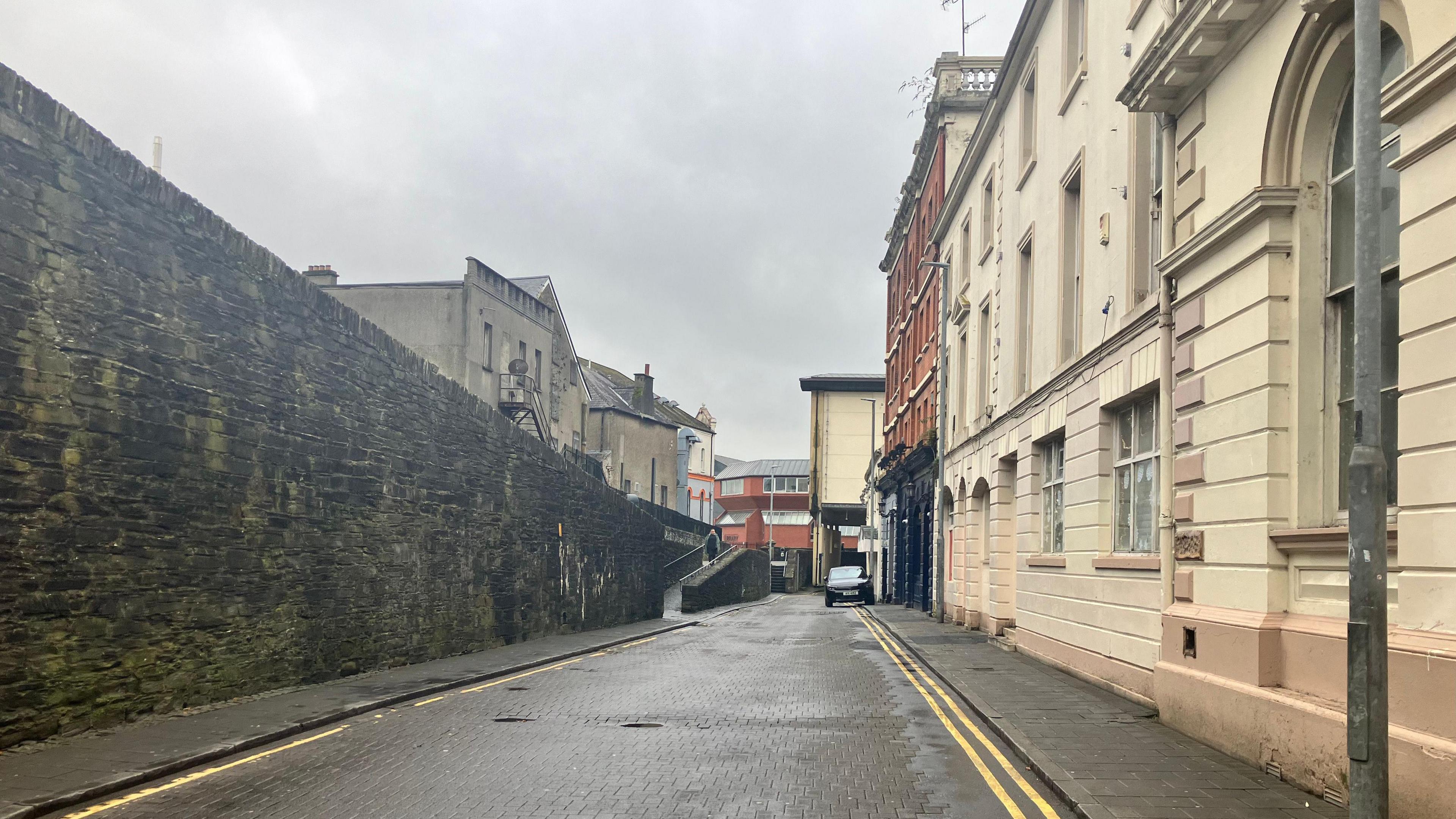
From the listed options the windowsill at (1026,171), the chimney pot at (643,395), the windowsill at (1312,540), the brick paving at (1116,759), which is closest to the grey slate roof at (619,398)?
the chimney pot at (643,395)

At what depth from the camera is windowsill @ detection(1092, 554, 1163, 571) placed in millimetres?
12461

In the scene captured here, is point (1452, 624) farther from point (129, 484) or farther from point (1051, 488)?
point (1051, 488)

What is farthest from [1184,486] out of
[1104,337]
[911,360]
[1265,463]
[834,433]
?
[834,433]

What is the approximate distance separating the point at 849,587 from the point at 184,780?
37704mm

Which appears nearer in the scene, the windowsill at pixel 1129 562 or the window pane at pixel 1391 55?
the window pane at pixel 1391 55

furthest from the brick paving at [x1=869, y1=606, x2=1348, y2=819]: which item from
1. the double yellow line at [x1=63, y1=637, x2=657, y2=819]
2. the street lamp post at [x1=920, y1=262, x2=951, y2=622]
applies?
the street lamp post at [x1=920, y1=262, x2=951, y2=622]

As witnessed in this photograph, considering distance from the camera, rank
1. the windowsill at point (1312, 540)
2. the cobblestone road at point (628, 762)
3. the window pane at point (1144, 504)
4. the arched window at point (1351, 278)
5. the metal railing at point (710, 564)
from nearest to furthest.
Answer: the cobblestone road at point (628, 762) < the arched window at point (1351, 278) < the windowsill at point (1312, 540) < the window pane at point (1144, 504) < the metal railing at point (710, 564)

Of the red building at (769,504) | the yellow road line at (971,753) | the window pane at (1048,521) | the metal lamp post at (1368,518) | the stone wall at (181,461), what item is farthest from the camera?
the red building at (769,504)

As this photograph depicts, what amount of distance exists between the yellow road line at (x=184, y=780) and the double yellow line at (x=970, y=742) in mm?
5766

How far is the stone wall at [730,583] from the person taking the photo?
3884 centimetres

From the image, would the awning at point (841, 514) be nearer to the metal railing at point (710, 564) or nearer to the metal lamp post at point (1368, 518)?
the metal railing at point (710, 564)

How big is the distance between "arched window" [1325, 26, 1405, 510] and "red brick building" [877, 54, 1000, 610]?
64.4 ft

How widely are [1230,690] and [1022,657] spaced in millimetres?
9423

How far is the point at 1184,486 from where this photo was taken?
1067 cm
